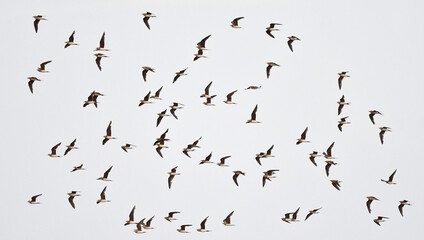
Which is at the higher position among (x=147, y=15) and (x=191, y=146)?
(x=147, y=15)

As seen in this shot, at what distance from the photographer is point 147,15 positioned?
1890 inches

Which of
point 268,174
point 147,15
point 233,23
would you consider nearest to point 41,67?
point 147,15

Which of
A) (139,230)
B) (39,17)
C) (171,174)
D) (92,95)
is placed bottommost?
(139,230)

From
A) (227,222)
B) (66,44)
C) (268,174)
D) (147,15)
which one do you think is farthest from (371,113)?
(66,44)

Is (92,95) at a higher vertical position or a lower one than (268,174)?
higher

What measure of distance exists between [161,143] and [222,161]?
13.2ft

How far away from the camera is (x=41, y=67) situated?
50.7m

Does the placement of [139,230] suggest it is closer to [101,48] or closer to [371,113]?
[101,48]

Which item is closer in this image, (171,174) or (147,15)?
(147,15)

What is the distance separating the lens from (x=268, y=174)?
51.9 metres

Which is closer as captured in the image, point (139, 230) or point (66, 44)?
point (66, 44)

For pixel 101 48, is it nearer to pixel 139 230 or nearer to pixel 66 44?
pixel 66 44

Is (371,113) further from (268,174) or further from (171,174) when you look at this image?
(171,174)

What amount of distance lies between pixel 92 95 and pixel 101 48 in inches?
139
